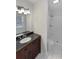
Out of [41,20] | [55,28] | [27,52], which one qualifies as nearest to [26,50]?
[27,52]

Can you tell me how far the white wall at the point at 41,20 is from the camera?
4.20 m

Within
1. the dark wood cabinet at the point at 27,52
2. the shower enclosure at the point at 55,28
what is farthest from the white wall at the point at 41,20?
the shower enclosure at the point at 55,28

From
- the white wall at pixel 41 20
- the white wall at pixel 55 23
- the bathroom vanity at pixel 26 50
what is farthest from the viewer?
the white wall at pixel 41 20

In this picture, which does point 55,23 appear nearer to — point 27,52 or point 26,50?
A: point 26,50

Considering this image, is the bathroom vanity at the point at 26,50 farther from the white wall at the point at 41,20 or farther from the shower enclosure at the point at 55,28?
the white wall at the point at 41,20

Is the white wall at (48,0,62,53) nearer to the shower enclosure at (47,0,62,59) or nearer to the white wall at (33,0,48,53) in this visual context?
the shower enclosure at (47,0,62,59)

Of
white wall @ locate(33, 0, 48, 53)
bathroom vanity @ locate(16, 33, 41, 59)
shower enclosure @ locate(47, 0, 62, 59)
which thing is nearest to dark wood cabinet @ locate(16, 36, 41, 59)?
bathroom vanity @ locate(16, 33, 41, 59)

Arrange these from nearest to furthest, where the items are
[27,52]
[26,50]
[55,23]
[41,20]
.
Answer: [55,23]
[26,50]
[27,52]
[41,20]

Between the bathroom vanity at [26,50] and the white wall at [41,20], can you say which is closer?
the bathroom vanity at [26,50]

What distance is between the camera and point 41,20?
4301mm

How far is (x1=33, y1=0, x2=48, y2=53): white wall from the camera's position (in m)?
4.20
